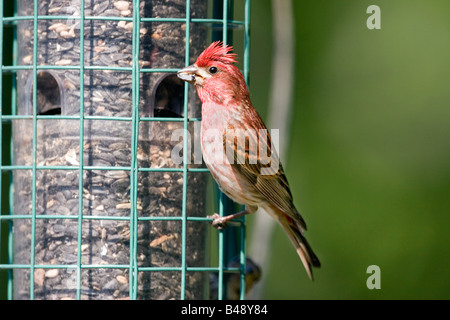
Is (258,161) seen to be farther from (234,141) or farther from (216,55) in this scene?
(216,55)

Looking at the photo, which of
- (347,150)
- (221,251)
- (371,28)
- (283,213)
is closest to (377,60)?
(371,28)

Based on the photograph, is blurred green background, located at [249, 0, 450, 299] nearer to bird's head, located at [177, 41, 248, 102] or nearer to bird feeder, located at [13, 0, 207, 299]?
bird's head, located at [177, 41, 248, 102]

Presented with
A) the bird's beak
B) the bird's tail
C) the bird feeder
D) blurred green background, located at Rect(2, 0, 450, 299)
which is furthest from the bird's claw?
blurred green background, located at Rect(2, 0, 450, 299)

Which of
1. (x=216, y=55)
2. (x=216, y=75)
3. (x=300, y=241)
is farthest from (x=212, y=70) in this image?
(x=300, y=241)

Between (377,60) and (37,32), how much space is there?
224 inches

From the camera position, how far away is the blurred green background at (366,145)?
1218 centimetres

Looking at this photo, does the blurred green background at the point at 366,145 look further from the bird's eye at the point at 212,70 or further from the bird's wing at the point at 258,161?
the bird's eye at the point at 212,70

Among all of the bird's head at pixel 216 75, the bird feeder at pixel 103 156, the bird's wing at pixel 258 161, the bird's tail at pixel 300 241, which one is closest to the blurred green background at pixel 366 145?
the bird's tail at pixel 300 241

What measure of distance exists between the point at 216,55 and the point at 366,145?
4.69 metres

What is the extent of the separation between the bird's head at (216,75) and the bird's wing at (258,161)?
0.29m

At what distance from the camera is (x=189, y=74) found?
26.8ft

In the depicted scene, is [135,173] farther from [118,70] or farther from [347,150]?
[347,150]

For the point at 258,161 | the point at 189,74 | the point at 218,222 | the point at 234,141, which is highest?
the point at 189,74

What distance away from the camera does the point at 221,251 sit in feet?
27.3
